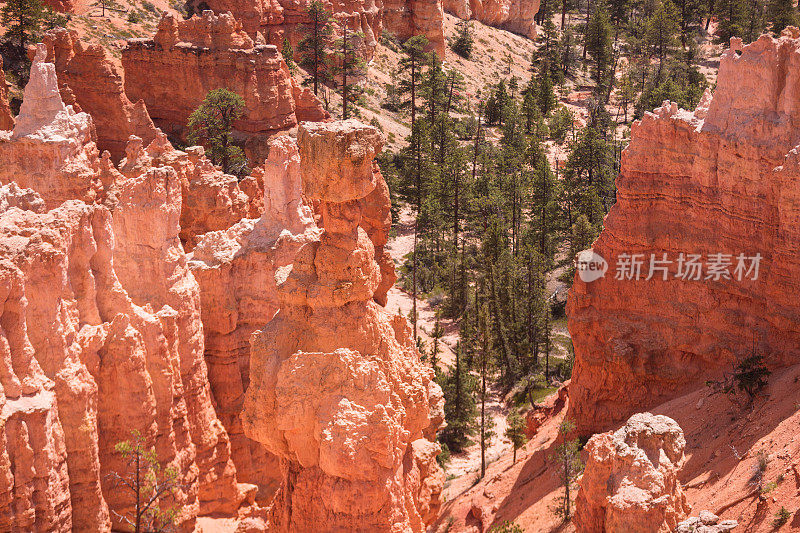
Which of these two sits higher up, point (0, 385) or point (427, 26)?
point (0, 385)

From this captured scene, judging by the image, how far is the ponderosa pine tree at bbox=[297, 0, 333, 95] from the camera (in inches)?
2520

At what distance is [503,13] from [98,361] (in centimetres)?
9588

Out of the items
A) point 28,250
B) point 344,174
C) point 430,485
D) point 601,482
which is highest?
point 344,174

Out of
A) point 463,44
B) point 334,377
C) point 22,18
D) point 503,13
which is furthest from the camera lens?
point 503,13

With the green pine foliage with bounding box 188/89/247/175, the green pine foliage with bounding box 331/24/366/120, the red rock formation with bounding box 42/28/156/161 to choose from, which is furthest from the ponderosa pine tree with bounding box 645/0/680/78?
the red rock formation with bounding box 42/28/156/161

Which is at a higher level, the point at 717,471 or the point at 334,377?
the point at 334,377

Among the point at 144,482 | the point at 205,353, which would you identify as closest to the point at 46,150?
the point at 205,353

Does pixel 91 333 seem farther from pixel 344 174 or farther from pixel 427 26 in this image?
pixel 427 26

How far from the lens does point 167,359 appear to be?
19.2m

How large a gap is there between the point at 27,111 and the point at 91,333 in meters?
12.6

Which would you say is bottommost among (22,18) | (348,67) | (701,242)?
(348,67)

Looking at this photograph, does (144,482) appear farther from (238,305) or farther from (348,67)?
(348,67)

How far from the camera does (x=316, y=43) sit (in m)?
63.1

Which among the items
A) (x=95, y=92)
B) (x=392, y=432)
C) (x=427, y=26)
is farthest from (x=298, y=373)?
(x=427, y=26)
